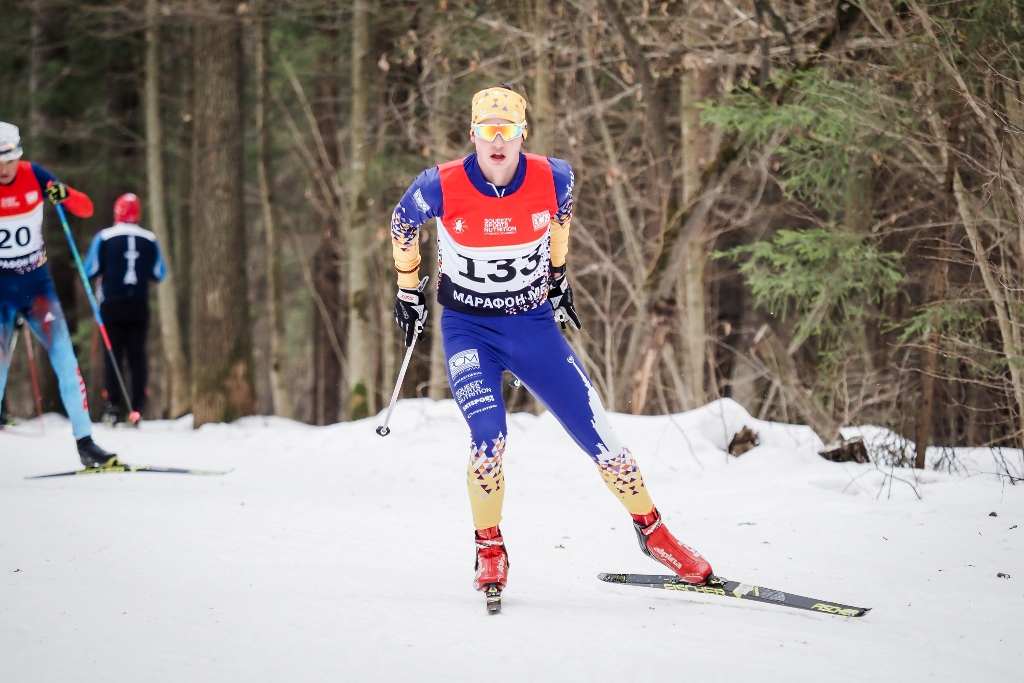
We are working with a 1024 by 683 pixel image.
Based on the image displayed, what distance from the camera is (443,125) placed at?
1227cm

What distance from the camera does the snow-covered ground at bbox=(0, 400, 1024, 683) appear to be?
10.5ft

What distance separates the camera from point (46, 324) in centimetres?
643

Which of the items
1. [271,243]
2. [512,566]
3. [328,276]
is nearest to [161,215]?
[271,243]

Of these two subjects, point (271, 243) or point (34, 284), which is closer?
point (34, 284)

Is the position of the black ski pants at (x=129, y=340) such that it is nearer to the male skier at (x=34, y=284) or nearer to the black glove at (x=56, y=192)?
the male skier at (x=34, y=284)

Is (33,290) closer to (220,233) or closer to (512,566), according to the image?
(512,566)

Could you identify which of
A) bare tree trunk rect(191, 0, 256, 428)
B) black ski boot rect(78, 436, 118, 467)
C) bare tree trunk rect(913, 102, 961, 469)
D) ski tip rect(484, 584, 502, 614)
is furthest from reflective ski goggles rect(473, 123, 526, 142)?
bare tree trunk rect(191, 0, 256, 428)

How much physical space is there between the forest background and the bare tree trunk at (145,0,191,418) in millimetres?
52

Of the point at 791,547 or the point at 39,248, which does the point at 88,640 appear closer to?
the point at 791,547

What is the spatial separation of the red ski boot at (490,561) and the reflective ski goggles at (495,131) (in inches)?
66.5

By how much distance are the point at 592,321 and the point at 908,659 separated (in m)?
13.3

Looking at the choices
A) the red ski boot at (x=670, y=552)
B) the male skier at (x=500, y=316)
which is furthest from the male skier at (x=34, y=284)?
the red ski boot at (x=670, y=552)

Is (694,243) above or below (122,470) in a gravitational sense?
above

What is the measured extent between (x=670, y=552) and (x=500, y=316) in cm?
126
